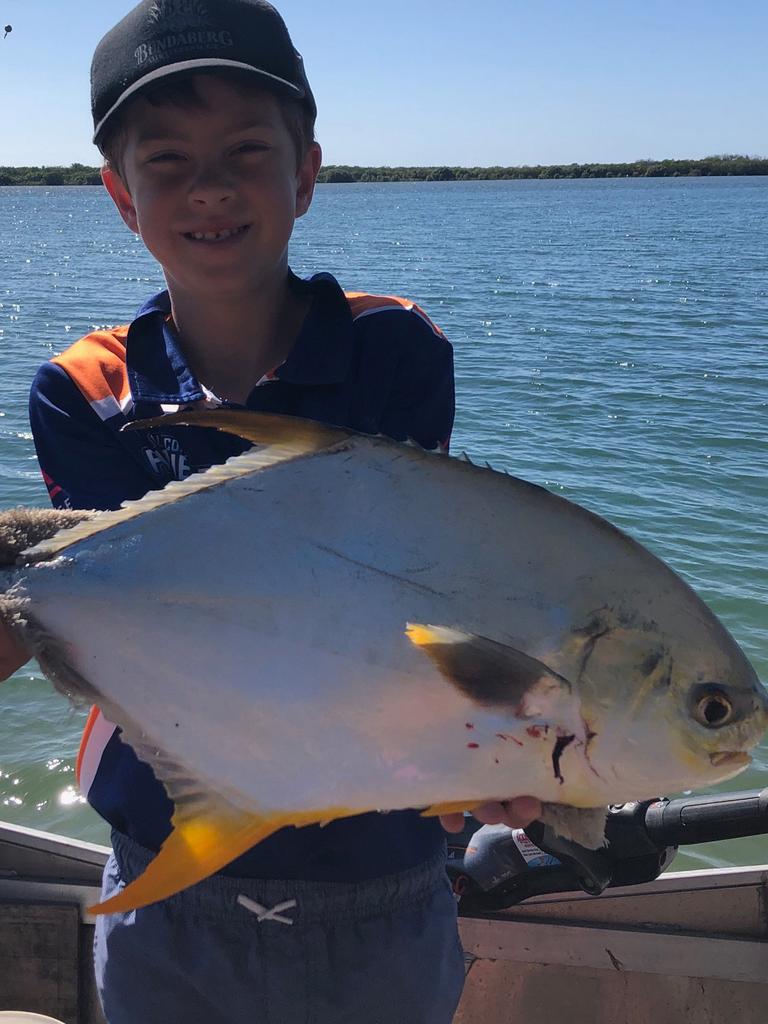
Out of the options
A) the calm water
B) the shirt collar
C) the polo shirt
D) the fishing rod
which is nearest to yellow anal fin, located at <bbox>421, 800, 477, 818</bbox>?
the polo shirt

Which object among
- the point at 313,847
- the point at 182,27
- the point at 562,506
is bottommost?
the point at 313,847

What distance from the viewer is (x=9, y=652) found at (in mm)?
1828

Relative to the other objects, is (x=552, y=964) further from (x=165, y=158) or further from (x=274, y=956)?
(x=165, y=158)

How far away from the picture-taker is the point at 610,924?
352cm

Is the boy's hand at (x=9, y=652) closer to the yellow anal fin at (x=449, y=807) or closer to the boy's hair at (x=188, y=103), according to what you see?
the yellow anal fin at (x=449, y=807)

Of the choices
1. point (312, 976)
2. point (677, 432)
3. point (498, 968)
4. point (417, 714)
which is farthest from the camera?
point (677, 432)

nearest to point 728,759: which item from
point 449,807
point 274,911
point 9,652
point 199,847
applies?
point 449,807

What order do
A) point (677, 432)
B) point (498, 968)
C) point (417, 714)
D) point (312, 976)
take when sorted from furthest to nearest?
point (677, 432), point (498, 968), point (312, 976), point (417, 714)

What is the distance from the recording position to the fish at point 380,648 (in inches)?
64.0

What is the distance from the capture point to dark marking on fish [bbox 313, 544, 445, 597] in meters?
1.66

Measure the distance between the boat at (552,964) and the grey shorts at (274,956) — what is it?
4.46ft

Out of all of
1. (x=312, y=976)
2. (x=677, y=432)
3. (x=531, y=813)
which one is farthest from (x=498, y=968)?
(x=677, y=432)

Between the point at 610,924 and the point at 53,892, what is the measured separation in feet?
6.57

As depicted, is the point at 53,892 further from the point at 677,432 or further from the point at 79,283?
the point at 79,283
